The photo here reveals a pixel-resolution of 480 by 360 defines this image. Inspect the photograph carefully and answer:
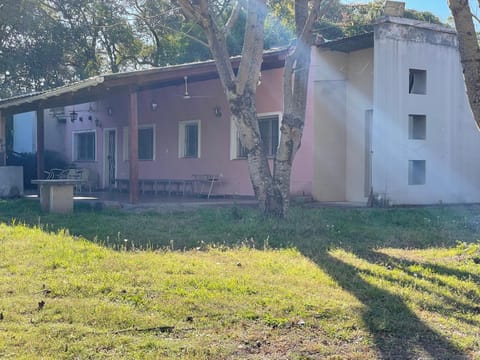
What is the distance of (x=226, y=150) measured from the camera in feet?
50.3

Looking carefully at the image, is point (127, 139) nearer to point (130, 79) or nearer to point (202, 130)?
point (202, 130)

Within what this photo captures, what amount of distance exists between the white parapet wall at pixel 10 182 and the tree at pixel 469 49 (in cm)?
1245

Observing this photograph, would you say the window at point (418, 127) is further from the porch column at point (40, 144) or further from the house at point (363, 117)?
the porch column at point (40, 144)

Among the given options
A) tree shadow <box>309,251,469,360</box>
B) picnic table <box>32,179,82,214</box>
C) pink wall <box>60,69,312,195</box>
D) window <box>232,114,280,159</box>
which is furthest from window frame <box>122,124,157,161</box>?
tree shadow <box>309,251,469,360</box>

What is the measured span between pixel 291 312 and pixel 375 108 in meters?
8.72

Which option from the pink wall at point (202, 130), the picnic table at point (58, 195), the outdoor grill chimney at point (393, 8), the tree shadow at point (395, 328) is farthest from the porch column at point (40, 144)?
the tree shadow at point (395, 328)

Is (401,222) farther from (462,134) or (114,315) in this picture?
(114,315)

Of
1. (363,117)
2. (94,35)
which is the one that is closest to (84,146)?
(94,35)

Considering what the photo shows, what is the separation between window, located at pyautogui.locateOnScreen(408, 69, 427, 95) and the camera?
1312cm

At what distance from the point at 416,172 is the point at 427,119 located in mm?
1293

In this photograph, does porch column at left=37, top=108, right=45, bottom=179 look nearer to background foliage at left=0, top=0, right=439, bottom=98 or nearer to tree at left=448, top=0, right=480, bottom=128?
background foliage at left=0, top=0, right=439, bottom=98

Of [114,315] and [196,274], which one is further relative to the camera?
[196,274]

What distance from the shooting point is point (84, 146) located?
21188 millimetres

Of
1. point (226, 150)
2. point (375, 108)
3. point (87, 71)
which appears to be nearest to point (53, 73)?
point (87, 71)
